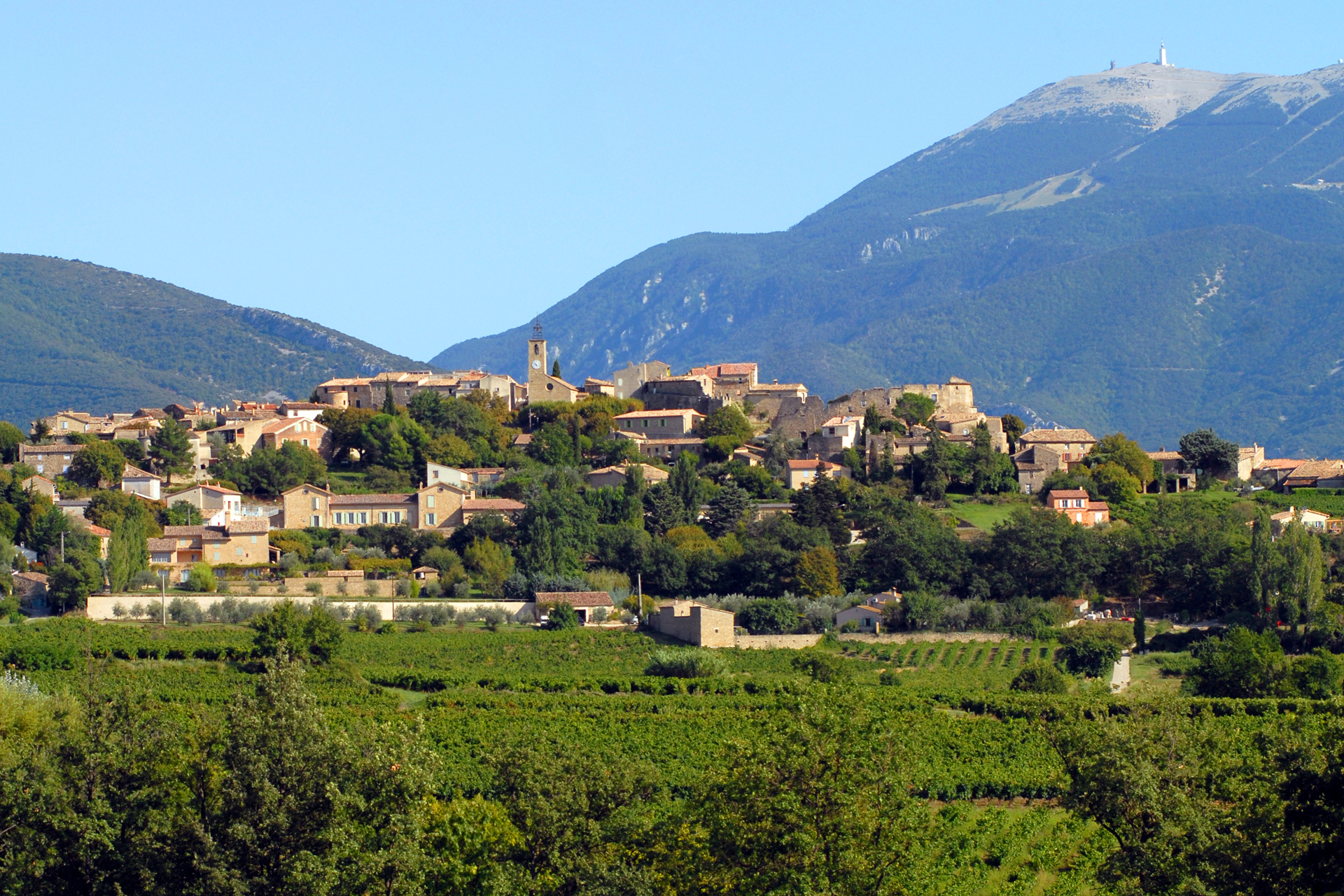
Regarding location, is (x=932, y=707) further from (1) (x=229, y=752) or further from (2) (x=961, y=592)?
(1) (x=229, y=752)

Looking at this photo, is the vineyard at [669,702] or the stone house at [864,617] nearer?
the vineyard at [669,702]

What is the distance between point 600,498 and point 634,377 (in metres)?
23.2

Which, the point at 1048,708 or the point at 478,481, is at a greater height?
the point at 478,481

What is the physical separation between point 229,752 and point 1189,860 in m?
13.8

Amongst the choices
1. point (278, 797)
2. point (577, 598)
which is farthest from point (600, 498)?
point (278, 797)

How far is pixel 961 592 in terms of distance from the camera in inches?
2594

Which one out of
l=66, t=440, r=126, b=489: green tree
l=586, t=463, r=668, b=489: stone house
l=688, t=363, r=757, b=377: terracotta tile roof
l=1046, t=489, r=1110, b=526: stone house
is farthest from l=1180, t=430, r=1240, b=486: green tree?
l=66, t=440, r=126, b=489: green tree

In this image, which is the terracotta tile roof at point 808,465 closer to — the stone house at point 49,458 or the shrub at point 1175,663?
the shrub at point 1175,663

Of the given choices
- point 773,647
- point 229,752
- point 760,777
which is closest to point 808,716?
point 760,777

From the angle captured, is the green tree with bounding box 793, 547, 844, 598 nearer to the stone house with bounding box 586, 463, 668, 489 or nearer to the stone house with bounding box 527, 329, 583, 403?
the stone house with bounding box 586, 463, 668, 489

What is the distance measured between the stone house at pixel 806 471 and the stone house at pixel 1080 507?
30.1 ft

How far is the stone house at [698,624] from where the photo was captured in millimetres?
59312

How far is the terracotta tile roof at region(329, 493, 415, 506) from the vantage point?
237 feet

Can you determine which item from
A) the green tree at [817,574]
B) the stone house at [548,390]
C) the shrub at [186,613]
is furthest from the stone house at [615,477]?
the shrub at [186,613]
